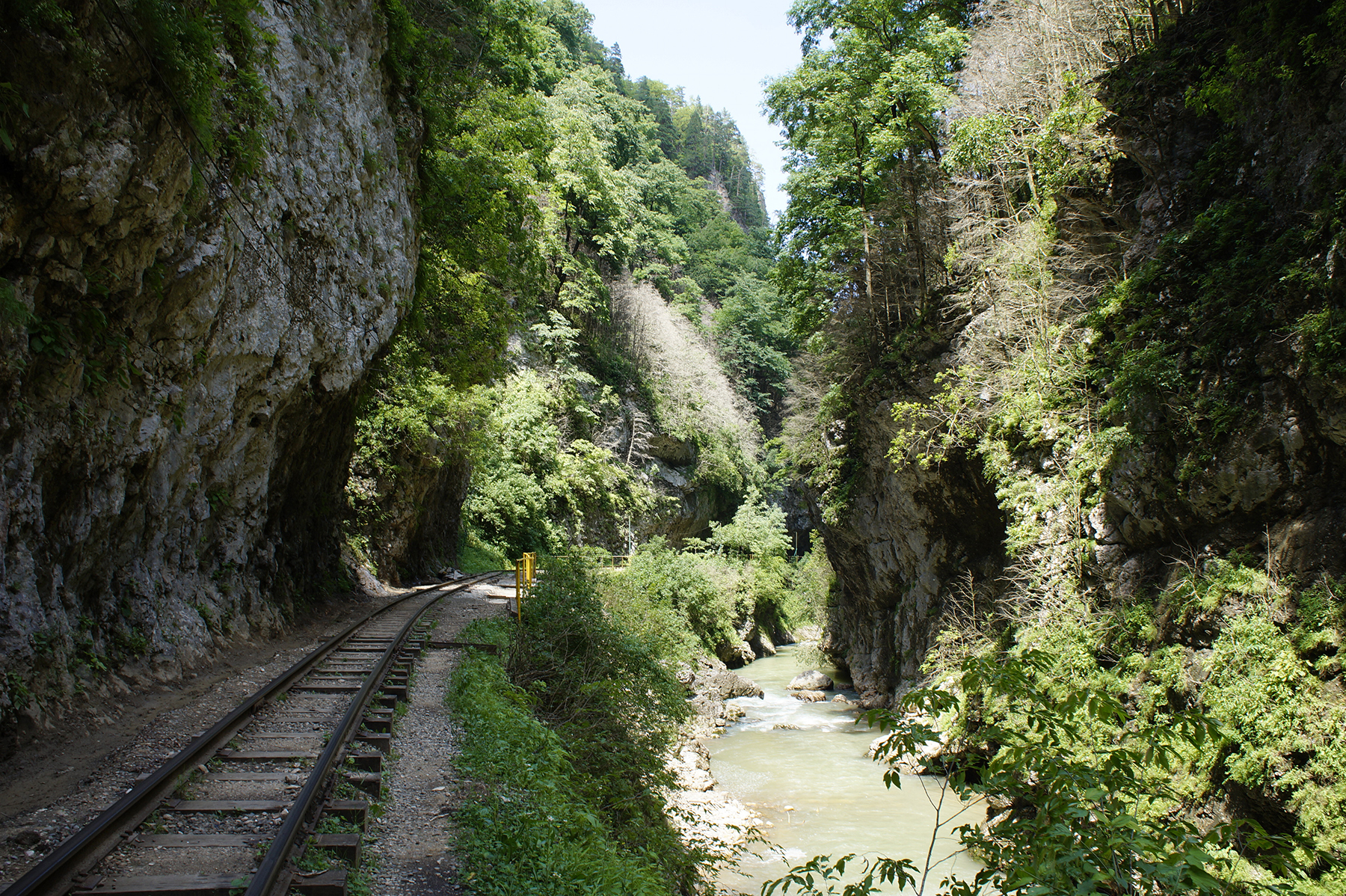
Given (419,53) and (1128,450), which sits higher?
(419,53)

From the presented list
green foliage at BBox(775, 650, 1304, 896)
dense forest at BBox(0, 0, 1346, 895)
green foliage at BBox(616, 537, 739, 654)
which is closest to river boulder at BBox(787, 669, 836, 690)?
dense forest at BBox(0, 0, 1346, 895)

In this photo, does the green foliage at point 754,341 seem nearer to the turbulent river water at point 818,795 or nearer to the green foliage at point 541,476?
the green foliage at point 541,476

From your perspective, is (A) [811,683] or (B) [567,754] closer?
(B) [567,754]

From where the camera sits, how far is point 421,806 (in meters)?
5.50

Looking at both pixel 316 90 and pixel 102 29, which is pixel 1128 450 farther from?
pixel 316 90

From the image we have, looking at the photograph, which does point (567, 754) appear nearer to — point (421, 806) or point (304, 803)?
point (421, 806)

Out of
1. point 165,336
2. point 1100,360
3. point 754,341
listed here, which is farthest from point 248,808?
point 754,341

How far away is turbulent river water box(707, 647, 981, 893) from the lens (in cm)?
1088

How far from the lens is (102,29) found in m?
5.94

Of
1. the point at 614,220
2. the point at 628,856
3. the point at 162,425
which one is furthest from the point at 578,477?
the point at 628,856

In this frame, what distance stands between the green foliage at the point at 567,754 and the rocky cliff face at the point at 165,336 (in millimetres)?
3688

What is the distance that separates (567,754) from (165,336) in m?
6.28

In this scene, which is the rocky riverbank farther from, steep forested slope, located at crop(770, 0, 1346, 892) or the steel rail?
the steel rail

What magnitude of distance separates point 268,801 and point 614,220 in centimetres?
3319
